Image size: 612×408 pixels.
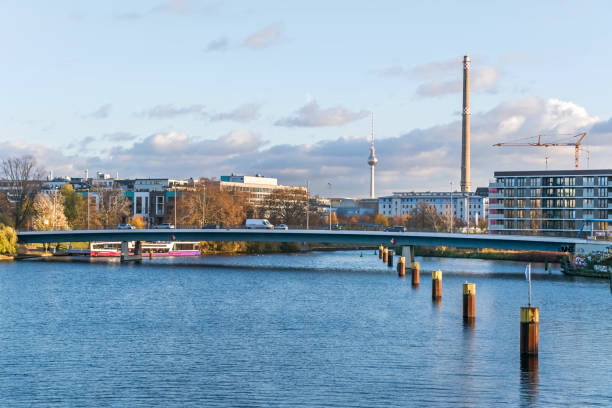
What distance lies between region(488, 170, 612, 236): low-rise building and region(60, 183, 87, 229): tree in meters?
77.8

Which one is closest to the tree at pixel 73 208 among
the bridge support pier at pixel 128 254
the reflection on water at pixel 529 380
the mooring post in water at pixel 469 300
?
the bridge support pier at pixel 128 254

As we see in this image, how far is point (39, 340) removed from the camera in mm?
47469

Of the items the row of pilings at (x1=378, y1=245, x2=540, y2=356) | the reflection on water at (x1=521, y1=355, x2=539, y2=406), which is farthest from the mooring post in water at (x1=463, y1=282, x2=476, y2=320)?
the reflection on water at (x1=521, y1=355, x2=539, y2=406)

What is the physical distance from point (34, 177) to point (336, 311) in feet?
323

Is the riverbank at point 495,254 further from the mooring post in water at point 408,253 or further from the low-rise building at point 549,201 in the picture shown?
the mooring post in water at point 408,253

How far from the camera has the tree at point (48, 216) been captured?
147125 millimetres

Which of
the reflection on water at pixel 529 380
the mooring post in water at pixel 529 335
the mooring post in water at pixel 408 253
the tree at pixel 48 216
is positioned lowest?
the reflection on water at pixel 529 380

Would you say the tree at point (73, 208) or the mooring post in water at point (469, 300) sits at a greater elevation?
the tree at point (73, 208)

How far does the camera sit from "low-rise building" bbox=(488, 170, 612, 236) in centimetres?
15838

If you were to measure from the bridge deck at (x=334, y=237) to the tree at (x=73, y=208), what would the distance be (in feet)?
119

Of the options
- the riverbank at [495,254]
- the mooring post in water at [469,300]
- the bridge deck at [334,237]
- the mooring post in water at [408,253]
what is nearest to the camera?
the mooring post in water at [469,300]

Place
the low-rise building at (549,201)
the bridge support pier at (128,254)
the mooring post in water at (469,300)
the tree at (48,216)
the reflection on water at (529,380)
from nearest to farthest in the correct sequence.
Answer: the reflection on water at (529,380) → the mooring post in water at (469,300) → the bridge support pier at (128,254) → the tree at (48,216) → the low-rise building at (549,201)

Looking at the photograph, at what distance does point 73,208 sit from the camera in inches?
6639

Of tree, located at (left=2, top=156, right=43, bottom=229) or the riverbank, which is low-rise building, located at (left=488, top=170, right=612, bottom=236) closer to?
the riverbank
